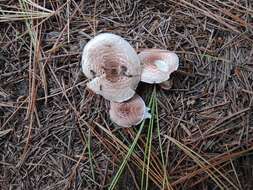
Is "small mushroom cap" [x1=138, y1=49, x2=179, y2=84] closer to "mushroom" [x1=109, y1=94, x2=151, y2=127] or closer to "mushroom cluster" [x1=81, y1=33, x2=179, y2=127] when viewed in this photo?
"mushroom cluster" [x1=81, y1=33, x2=179, y2=127]

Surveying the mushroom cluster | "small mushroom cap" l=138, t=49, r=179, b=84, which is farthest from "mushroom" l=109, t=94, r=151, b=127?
"small mushroom cap" l=138, t=49, r=179, b=84

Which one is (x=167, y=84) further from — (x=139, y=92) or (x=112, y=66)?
(x=112, y=66)

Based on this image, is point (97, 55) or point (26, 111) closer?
point (97, 55)

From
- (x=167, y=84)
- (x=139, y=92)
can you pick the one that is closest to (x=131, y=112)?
(x=139, y=92)

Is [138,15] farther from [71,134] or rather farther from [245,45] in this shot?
[71,134]

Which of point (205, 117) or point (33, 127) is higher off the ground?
point (205, 117)

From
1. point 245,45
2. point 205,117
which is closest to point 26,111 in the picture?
point 205,117
